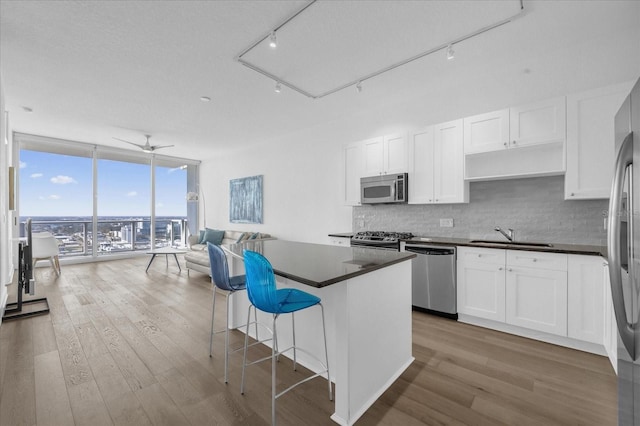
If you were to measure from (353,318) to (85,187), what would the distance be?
25.3 feet

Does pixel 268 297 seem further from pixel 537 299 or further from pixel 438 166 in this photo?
pixel 438 166

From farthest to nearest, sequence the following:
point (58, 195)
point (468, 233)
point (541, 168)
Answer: point (58, 195) → point (468, 233) → point (541, 168)

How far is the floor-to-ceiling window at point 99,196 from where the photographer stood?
6227mm

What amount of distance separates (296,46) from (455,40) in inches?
59.7

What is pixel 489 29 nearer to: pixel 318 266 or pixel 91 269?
pixel 318 266

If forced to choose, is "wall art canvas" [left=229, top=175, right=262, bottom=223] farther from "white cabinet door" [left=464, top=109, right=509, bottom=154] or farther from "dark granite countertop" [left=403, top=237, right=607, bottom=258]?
"white cabinet door" [left=464, top=109, right=509, bottom=154]

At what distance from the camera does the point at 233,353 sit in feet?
8.23

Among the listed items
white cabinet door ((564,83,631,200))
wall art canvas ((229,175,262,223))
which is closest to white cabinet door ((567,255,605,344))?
white cabinet door ((564,83,631,200))

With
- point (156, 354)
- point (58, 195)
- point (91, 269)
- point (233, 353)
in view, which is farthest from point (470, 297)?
point (58, 195)

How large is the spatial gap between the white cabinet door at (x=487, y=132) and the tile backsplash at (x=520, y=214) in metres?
0.49

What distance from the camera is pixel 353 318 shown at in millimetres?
1713

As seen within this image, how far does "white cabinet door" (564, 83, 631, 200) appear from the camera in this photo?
2506 mm

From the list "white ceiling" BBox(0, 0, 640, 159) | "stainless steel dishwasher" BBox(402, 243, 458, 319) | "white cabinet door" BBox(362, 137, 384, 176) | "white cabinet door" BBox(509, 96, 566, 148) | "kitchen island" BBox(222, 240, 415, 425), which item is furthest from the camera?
"white cabinet door" BBox(362, 137, 384, 176)

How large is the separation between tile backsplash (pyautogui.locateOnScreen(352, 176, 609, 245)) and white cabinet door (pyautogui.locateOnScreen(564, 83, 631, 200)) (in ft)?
0.96
